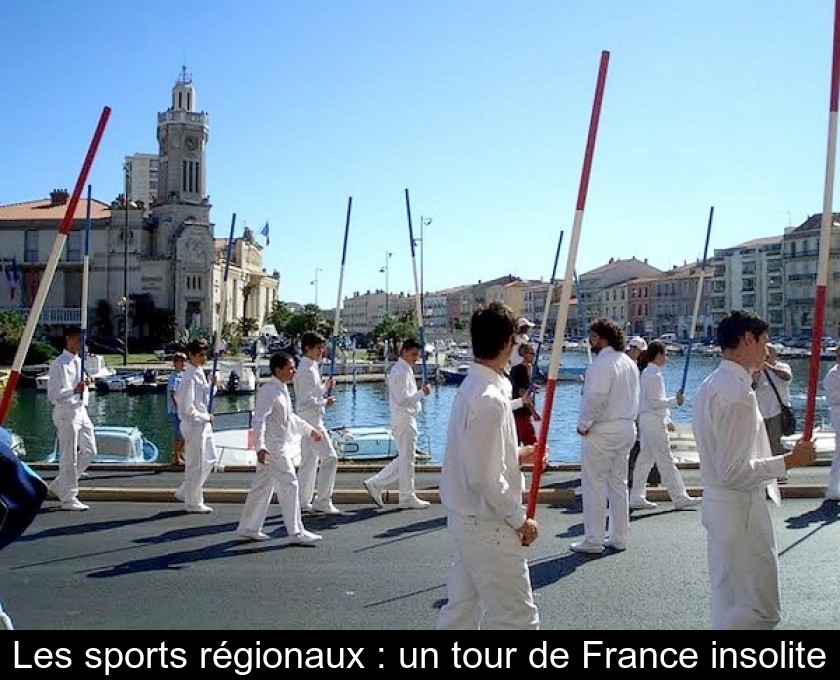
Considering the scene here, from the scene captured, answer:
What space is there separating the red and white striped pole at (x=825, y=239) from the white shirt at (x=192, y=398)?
816 cm

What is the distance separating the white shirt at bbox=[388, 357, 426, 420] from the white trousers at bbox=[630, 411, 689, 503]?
291 centimetres

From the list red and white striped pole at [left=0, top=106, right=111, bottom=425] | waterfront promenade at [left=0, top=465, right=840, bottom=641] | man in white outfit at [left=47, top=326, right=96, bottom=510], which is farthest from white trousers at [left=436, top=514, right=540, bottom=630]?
man in white outfit at [left=47, top=326, right=96, bottom=510]

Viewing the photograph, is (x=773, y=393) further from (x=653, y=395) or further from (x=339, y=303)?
(x=339, y=303)

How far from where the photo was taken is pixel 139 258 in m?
93.9

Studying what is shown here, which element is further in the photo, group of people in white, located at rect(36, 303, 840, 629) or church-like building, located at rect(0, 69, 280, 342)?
church-like building, located at rect(0, 69, 280, 342)

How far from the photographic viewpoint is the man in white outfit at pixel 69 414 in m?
11.6

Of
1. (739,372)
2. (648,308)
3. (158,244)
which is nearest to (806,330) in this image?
(648,308)

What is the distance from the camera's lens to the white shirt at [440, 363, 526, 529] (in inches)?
192

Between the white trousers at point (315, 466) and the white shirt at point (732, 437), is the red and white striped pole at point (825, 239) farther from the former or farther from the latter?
the white trousers at point (315, 466)

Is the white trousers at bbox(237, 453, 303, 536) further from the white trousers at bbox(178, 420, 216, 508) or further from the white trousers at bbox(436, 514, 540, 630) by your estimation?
the white trousers at bbox(436, 514, 540, 630)

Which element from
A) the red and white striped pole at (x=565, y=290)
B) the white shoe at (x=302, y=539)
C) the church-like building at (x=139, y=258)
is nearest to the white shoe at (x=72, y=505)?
the white shoe at (x=302, y=539)

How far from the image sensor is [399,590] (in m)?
7.80

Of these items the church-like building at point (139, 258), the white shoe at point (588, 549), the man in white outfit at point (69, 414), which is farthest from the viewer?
the church-like building at point (139, 258)
